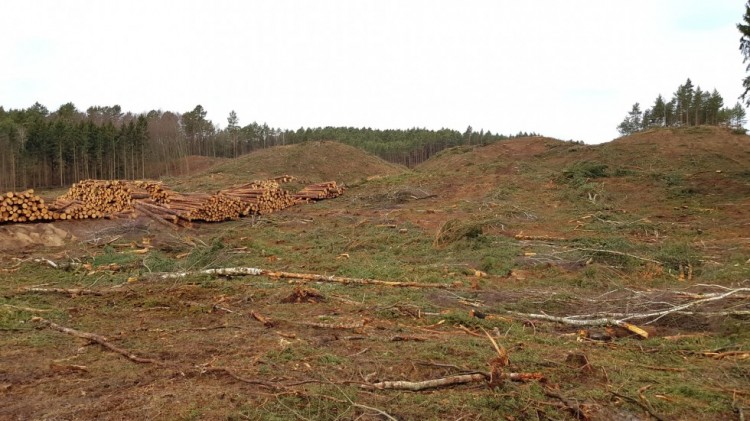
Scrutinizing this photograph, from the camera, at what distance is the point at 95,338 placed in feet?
17.3

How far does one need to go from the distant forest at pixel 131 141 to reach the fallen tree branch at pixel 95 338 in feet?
142

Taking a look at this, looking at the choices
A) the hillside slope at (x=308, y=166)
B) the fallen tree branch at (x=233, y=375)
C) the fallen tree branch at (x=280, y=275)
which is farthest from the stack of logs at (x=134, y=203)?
the hillside slope at (x=308, y=166)

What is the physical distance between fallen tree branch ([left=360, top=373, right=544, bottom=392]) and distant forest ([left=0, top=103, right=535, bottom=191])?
1878 inches

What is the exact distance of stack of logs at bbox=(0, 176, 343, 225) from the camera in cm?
1310

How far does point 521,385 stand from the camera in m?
3.77

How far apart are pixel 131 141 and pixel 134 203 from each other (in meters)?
36.0

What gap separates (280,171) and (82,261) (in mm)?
29444

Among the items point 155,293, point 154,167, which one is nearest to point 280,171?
point 154,167

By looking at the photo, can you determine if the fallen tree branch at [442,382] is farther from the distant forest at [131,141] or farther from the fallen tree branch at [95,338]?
the distant forest at [131,141]

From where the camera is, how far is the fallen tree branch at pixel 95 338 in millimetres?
4574

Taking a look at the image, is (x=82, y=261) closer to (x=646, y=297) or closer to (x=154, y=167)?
(x=646, y=297)

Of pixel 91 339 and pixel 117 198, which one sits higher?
pixel 117 198

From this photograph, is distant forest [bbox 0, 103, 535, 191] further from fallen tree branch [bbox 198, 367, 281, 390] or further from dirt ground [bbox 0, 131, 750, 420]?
fallen tree branch [bbox 198, 367, 281, 390]

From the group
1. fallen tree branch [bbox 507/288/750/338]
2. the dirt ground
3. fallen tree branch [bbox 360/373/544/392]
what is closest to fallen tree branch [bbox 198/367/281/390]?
the dirt ground
